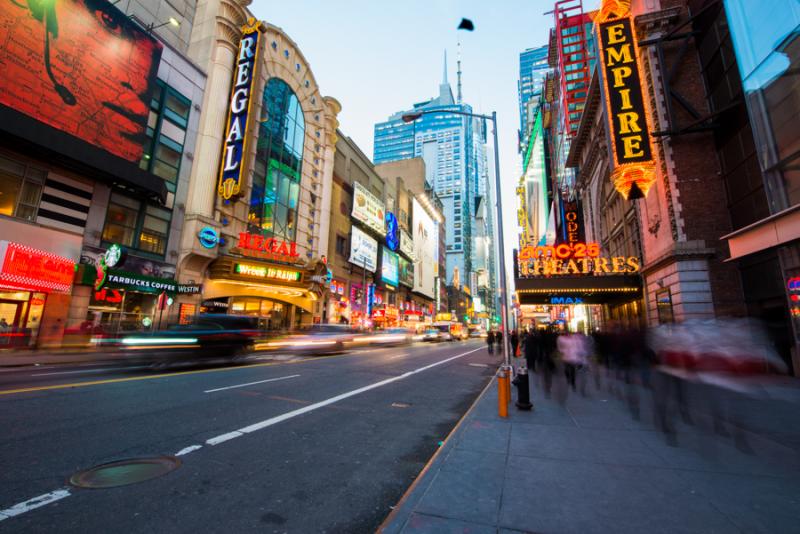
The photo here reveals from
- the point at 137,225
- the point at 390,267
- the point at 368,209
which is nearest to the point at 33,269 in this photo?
the point at 137,225

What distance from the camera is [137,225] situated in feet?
77.6

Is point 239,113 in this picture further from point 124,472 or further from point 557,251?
point 124,472

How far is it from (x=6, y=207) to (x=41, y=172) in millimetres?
2441

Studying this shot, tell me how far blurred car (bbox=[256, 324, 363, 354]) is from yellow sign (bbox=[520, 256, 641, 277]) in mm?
12668

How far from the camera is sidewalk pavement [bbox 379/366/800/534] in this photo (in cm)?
329

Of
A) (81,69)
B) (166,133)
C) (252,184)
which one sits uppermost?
(81,69)

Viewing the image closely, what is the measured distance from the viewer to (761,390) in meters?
5.83

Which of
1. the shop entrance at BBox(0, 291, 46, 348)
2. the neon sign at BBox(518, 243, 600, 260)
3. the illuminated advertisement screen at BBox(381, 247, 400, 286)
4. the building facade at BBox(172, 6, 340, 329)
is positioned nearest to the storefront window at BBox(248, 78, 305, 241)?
the building facade at BBox(172, 6, 340, 329)

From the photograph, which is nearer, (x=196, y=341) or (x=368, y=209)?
(x=196, y=341)

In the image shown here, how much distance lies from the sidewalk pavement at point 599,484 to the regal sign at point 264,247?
27.3 m

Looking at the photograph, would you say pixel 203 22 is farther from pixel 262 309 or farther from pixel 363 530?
pixel 363 530

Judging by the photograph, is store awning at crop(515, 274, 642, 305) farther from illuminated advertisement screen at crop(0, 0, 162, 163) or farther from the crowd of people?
illuminated advertisement screen at crop(0, 0, 162, 163)

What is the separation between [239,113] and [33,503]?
31.2m

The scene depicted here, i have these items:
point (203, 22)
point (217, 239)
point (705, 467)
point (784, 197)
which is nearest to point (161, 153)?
point (217, 239)
